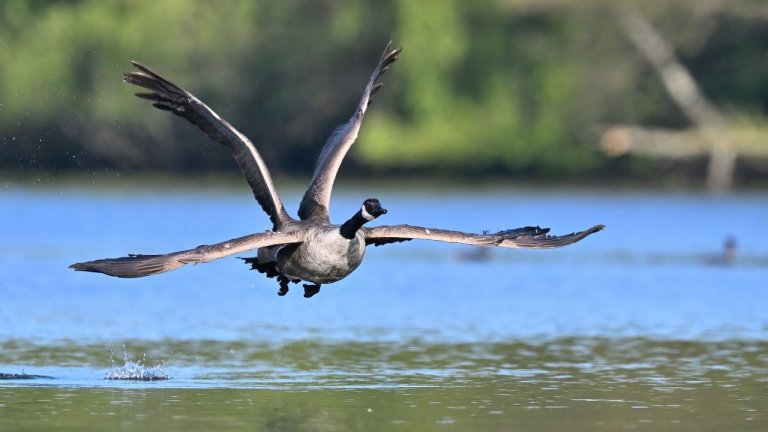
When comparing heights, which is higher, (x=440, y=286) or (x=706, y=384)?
(x=440, y=286)

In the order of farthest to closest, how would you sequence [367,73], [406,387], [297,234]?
1. [367,73]
2. [406,387]
3. [297,234]

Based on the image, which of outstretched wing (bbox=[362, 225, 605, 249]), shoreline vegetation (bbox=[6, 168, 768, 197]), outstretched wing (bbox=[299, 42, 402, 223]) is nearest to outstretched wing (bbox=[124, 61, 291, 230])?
outstretched wing (bbox=[299, 42, 402, 223])

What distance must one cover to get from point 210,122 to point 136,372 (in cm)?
322

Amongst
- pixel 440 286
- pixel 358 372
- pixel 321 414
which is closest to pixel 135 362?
pixel 358 372

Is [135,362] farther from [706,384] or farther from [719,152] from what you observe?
[719,152]

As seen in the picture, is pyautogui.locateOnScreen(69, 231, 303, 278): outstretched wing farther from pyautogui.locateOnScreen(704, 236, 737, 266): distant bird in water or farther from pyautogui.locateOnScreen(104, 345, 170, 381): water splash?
pyautogui.locateOnScreen(704, 236, 737, 266): distant bird in water

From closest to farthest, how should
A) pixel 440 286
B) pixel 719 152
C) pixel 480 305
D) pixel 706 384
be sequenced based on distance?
pixel 706 384 → pixel 480 305 → pixel 440 286 → pixel 719 152

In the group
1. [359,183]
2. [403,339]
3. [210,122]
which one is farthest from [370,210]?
[359,183]

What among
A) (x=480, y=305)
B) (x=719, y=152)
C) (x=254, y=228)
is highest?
(x=719, y=152)

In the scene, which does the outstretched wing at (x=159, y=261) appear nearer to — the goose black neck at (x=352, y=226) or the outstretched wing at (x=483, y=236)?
the goose black neck at (x=352, y=226)

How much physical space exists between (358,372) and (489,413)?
3678 millimetres

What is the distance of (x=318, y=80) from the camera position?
239ft

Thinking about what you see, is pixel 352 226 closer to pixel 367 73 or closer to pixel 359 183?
pixel 359 183

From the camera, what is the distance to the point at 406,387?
61.8ft
